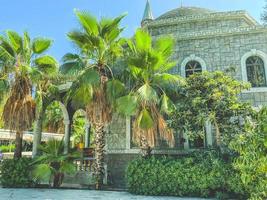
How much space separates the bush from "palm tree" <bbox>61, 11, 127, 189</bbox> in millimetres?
3366

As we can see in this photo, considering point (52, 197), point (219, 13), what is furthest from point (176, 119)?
point (219, 13)

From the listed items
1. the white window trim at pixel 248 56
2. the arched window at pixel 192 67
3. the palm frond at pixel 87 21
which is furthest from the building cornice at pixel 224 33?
the palm frond at pixel 87 21

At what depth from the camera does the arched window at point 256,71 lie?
14.5 meters

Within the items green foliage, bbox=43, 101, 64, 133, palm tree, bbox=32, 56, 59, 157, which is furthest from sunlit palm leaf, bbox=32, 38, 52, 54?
green foliage, bbox=43, 101, 64, 133

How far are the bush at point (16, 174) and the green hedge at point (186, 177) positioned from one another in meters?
5.10

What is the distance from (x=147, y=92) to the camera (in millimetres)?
11203

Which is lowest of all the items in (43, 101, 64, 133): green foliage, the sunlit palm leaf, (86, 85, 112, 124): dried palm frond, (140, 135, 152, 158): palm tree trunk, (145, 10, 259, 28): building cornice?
(140, 135, 152, 158): palm tree trunk

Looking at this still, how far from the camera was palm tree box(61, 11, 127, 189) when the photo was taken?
12.3 meters

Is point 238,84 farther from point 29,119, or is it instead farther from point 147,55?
point 29,119

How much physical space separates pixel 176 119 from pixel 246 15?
9731 mm

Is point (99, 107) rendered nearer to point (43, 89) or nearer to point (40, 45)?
point (43, 89)

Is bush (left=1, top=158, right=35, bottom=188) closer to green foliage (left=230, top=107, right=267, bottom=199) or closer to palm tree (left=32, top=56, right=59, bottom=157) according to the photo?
palm tree (left=32, top=56, right=59, bottom=157)

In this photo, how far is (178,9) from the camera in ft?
70.1

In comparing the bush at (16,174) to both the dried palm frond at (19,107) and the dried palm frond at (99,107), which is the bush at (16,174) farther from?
the dried palm frond at (99,107)
